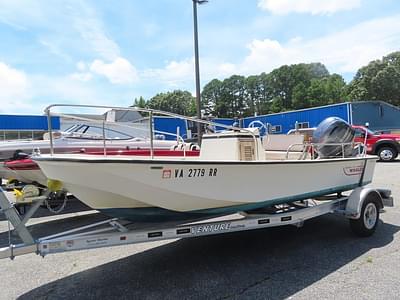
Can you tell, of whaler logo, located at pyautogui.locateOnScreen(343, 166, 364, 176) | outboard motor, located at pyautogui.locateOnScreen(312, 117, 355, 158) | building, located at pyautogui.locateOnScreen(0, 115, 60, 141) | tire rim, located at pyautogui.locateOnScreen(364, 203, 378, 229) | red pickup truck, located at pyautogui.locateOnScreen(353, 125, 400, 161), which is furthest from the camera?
building, located at pyautogui.locateOnScreen(0, 115, 60, 141)

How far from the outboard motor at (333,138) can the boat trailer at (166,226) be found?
67 cm

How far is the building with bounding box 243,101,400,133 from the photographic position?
24.4 m

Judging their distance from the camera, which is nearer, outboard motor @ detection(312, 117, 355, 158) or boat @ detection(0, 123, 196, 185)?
outboard motor @ detection(312, 117, 355, 158)

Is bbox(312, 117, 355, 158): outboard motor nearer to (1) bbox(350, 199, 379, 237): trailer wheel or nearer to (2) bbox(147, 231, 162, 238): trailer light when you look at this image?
(1) bbox(350, 199, 379, 237): trailer wheel

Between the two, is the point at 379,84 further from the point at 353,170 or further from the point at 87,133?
the point at 353,170

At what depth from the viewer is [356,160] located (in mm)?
5434

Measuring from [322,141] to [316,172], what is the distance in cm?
92

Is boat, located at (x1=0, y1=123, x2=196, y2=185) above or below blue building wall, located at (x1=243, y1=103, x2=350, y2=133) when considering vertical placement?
below

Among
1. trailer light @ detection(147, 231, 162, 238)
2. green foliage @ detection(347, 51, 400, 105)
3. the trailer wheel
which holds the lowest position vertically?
the trailer wheel

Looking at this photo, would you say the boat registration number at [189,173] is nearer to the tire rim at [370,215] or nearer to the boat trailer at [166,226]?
the boat trailer at [166,226]

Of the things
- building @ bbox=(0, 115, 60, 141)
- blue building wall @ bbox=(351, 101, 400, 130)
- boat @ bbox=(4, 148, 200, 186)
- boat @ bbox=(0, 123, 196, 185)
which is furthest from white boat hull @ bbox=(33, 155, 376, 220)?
building @ bbox=(0, 115, 60, 141)

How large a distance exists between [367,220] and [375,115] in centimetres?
2380

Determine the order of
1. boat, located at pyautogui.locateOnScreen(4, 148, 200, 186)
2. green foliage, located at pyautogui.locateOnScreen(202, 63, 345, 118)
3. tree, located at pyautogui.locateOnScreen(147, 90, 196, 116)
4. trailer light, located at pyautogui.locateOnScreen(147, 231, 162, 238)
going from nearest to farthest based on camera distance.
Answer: trailer light, located at pyautogui.locateOnScreen(147, 231, 162, 238)
boat, located at pyautogui.locateOnScreen(4, 148, 200, 186)
green foliage, located at pyautogui.locateOnScreen(202, 63, 345, 118)
tree, located at pyautogui.locateOnScreen(147, 90, 196, 116)

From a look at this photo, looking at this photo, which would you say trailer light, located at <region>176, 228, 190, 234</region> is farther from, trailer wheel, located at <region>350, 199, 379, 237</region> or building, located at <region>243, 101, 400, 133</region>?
building, located at <region>243, 101, 400, 133</region>
